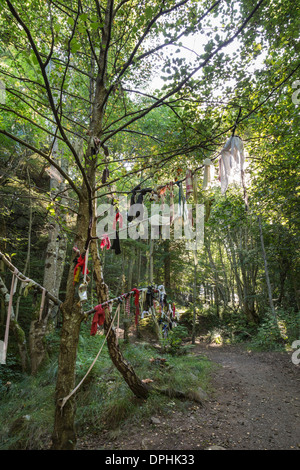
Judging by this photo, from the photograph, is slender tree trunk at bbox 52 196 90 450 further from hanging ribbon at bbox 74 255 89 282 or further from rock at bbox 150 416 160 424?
rock at bbox 150 416 160 424

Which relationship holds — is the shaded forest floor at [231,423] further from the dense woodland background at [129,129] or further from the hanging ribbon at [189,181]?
the hanging ribbon at [189,181]

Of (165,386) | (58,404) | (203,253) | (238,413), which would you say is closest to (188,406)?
(165,386)

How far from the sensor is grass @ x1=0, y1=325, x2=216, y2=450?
3.57 metres

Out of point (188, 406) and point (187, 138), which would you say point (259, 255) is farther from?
point (187, 138)

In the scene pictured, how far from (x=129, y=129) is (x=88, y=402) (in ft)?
20.5

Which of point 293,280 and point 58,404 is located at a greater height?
point 293,280

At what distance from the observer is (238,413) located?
455 centimetres

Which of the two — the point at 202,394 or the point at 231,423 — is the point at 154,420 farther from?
the point at 202,394

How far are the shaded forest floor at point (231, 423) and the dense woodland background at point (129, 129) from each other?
1.82m

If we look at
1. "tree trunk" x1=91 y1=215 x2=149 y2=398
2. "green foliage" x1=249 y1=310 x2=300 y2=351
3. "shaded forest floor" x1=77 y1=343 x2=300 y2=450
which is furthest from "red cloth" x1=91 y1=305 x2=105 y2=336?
"green foliage" x1=249 y1=310 x2=300 y2=351

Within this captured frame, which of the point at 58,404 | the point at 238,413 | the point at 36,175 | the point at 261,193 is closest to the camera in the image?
the point at 58,404

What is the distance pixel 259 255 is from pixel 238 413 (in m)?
10.7

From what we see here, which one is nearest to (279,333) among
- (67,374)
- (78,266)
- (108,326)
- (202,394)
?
(202,394)

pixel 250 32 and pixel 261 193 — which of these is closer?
pixel 250 32
